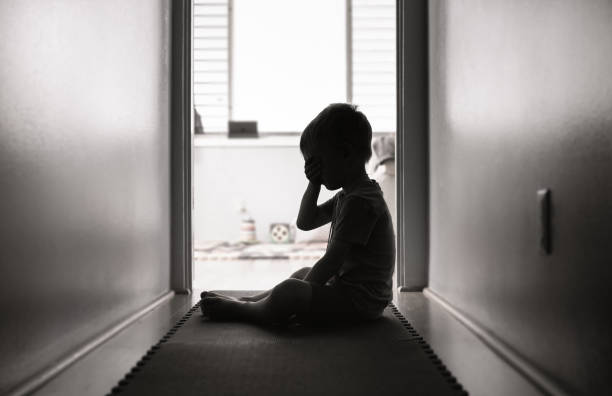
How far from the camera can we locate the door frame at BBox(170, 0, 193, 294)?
1.88 meters

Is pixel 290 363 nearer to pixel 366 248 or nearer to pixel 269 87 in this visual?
pixel 366 248

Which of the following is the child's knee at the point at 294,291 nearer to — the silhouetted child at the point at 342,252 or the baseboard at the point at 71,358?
the silhouetted child at the point at 342,252

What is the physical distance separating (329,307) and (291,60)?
3.59 meters

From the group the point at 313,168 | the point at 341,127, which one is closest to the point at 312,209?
the point at 313,168

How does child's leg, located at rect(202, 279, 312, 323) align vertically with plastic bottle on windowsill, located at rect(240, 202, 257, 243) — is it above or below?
above

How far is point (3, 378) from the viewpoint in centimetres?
80

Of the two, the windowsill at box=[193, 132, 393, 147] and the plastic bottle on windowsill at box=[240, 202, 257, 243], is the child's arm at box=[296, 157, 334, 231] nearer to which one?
the plastic bottle on windowsill at box=[240, 202, 257, 243]

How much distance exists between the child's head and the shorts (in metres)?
0.29

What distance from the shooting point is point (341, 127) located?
4.46 ft

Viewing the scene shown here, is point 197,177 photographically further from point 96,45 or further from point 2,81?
point 2,81

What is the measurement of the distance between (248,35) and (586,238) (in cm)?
413

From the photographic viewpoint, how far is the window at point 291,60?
4.52 metres

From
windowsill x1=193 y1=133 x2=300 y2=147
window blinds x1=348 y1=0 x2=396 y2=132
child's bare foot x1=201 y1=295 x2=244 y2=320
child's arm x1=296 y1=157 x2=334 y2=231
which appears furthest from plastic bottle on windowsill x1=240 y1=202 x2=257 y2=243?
child's bare foot x1=201 y1=295 x2=244 y2=320

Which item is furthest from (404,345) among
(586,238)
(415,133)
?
(415,133)
